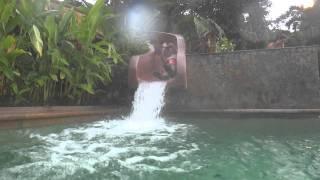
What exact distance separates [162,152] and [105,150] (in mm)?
662

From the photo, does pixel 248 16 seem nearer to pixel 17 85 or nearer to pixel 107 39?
pixel 107 39

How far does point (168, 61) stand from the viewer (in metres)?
9.53

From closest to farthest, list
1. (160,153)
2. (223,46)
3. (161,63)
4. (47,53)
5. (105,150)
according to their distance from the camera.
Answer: (160,153) → (105,150) → (47,53) → (161,63) → (223,46)

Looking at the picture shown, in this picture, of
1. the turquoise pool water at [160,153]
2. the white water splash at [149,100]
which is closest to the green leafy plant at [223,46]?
the white water splash at [149,100]

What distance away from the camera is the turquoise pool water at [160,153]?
11.1ft

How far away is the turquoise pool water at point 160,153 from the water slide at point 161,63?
2.54m

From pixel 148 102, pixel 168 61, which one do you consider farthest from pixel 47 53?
pixel 168 61

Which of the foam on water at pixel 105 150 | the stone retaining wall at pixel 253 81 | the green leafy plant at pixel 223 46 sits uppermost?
the green leafy plant at pixel 223 46

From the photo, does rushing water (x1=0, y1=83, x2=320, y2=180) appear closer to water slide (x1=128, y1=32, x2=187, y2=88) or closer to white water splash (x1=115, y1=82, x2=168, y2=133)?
white water splash (x1=115, y1=82, x2=168, y2=133)

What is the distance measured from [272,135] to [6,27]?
4.48 metres

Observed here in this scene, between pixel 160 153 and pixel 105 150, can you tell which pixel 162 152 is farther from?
pixel 105 150

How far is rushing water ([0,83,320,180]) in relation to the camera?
3.39 metres

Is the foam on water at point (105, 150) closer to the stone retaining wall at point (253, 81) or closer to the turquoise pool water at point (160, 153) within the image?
the turquoise pool water at point (160, 153)

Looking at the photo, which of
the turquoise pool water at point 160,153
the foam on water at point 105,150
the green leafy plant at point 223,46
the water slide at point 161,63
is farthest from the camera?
the green leafy plant at point 223,46
